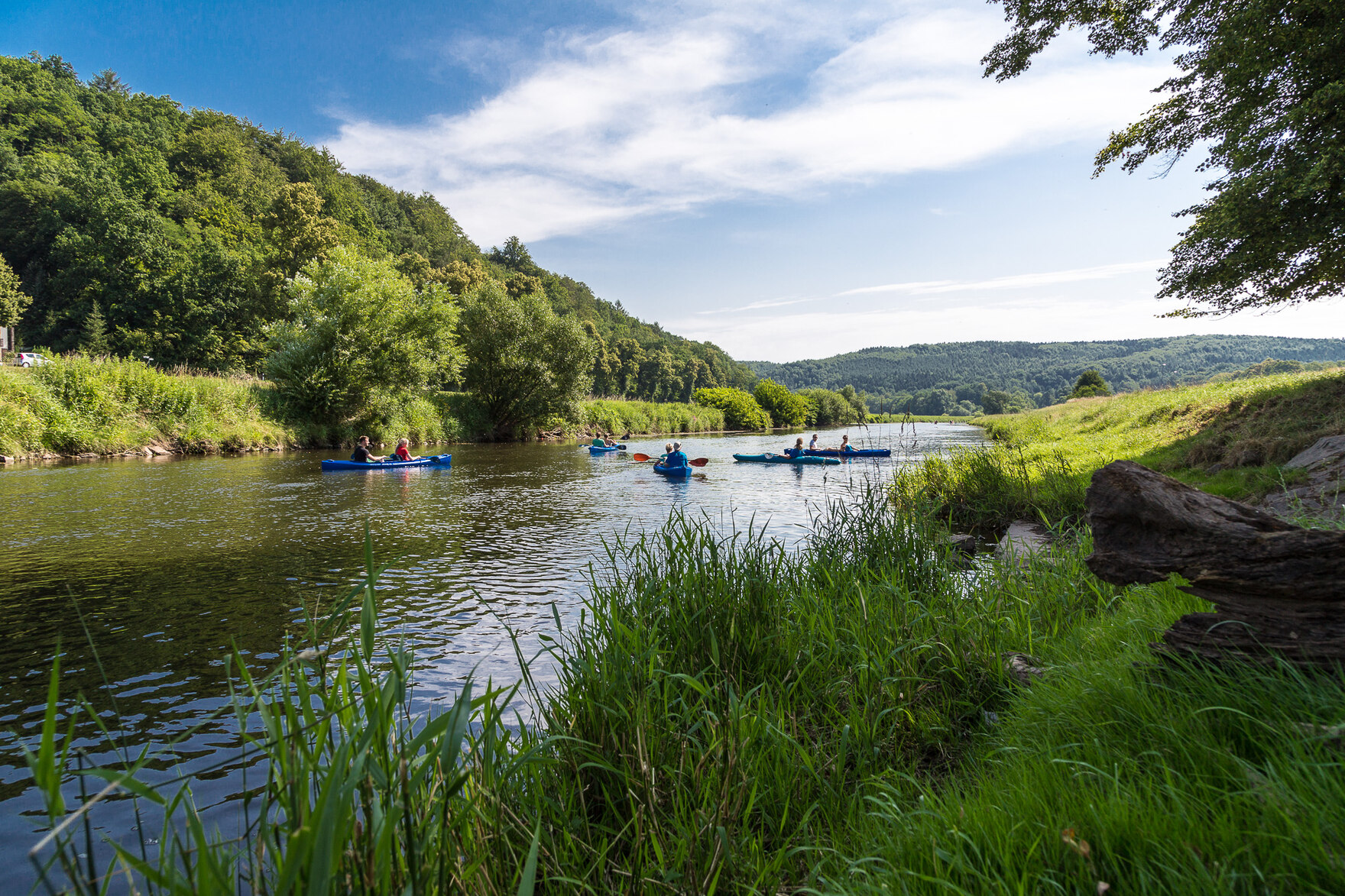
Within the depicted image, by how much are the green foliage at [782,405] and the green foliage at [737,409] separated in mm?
4568

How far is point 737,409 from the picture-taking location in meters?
68.8

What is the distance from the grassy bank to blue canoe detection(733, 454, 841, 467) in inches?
387

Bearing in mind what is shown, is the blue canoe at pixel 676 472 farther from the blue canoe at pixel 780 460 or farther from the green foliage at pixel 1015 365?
the green foliage at pixel 1015 365

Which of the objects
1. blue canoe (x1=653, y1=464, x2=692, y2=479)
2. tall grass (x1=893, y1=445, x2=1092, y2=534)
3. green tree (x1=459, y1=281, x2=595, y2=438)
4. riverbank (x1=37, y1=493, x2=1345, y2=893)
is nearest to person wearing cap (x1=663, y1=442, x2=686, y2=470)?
blue canoe (x1=653, y1=464, x2=692, y2=479)

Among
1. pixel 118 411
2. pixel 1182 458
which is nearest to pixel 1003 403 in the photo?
pixel 1182 458

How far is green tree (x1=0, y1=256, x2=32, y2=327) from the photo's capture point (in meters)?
38.6

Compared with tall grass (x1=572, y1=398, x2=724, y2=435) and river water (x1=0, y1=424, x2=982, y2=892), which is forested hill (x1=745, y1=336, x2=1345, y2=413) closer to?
tall grass (x1=572, y1=398, x2=724, y2=435)

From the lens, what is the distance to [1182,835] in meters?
1.51

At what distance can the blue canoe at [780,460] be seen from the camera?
2318cm

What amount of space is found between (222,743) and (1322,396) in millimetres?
13889

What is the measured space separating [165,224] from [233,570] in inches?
2083

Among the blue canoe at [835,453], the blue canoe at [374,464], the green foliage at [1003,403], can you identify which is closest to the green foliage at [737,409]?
the green foliage at [1003,403]

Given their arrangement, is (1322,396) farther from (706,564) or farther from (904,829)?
(904,829)

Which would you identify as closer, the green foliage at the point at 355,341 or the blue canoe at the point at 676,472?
the blue canoe at the point at 676,472
